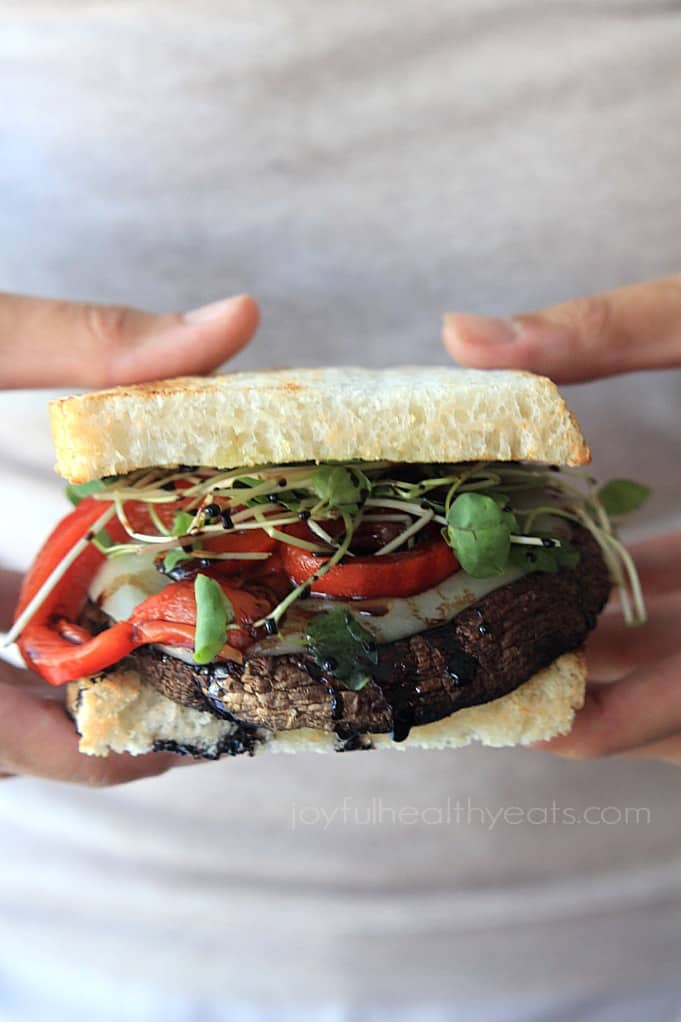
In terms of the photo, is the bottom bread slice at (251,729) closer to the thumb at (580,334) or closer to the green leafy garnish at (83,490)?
the green leafy garnish at (83,490)

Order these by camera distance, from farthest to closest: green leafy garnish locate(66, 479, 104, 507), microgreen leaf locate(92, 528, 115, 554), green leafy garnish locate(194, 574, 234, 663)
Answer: green leafy garnish locate(66, 479, 104, 507) < microgreen leaf locate(92, 528, 115, 554) < green leafy garnish locate(194, 574, 234, 663)

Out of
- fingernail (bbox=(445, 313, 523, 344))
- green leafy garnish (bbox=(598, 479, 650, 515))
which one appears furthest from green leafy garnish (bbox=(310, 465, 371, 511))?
green leafy garnish (bbox=(598, 479, 650, 515))

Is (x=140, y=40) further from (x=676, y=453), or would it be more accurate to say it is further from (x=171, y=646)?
(x=676, y=453)

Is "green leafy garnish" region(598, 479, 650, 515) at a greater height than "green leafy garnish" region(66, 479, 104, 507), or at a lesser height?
lesser

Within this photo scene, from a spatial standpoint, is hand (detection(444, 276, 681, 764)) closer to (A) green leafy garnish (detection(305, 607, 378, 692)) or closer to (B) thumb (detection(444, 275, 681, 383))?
(B) thumb (detection(444, 275, 681, 383))

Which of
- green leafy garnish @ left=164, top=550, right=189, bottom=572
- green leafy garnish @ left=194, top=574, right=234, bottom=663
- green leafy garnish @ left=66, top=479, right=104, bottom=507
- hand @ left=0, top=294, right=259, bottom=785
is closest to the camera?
green leafy garnish @ left=194, top=574, right=234, bottom=663

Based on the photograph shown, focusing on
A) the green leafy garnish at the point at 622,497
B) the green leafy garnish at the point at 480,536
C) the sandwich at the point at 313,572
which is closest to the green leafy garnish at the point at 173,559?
the sandwich at the point at 313,572

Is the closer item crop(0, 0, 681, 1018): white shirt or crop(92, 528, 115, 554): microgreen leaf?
crop(92, 528, 115, 554): microgreen leaf
